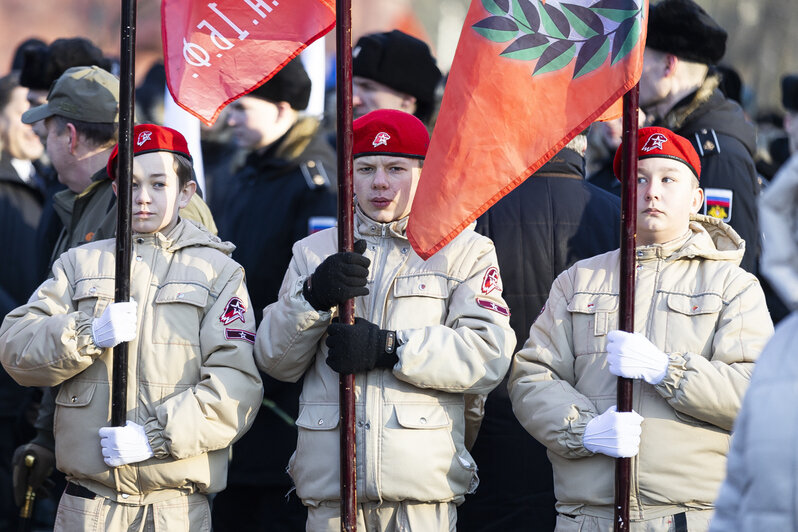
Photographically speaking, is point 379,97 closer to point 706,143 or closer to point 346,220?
point 706,143

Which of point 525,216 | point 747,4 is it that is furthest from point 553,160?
point 747,4

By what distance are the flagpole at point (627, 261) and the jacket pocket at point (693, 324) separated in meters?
0.18

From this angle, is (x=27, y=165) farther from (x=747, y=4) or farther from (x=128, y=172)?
(x=747, y=4)

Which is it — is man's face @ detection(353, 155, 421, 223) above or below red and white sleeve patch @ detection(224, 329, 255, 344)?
above

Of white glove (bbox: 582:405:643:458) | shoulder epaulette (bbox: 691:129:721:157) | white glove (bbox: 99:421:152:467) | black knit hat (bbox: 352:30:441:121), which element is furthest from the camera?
black knit hat (bbox: 352:30:441:121)

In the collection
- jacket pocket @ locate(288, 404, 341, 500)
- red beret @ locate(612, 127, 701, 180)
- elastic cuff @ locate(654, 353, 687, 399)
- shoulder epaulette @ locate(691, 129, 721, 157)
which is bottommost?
jacket pocket @ locate(288, 404, 341, 500)

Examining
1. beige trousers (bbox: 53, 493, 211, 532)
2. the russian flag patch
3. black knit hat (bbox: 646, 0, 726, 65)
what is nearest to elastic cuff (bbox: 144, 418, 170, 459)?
beige trousers (bbox: 53, 493, 211, 532)

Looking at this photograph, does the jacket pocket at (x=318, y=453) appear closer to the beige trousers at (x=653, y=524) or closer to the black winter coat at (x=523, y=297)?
the beige trousers at (x=653, y=524)

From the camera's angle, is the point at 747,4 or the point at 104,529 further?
the point at 747,4

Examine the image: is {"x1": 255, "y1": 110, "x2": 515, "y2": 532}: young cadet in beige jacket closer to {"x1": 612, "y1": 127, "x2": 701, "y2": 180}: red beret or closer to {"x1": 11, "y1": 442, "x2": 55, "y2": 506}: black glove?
{"x1": 612, "y1": 127, "x2": 701, "y2": 180}: red beret

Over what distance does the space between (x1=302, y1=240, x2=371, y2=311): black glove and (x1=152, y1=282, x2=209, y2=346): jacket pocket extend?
0.55 metres

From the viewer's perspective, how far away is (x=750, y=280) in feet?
14.9

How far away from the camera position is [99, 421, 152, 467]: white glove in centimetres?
453

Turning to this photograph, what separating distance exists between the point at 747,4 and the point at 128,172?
8787 mm
